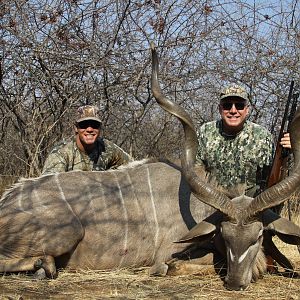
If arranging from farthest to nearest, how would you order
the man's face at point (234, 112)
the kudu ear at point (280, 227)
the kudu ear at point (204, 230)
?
the man's face at point (234, 112) < the kudu ear at point (204, 230) < the kudu ear at point (280, 227)

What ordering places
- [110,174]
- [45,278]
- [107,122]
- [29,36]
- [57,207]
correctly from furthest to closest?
1. [107,122]
2. [29,36]
3. [110,174]
4. [57,207]
5. [45,278]

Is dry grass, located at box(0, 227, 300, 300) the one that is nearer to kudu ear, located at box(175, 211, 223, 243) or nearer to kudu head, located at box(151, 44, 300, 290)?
kudu head, located at box(151, 44, 300, 290)

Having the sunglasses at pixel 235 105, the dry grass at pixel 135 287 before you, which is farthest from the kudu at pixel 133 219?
the sunglasses at pixel 235 105

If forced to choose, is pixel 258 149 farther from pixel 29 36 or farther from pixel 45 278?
pixel 29 36

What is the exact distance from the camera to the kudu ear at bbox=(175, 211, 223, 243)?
136 inches

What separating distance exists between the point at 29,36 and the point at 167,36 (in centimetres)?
138

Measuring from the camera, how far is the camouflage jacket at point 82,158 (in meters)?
4.55

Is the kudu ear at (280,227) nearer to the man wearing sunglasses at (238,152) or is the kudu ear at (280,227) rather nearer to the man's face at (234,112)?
the man wearing sunglasses at (238,152)

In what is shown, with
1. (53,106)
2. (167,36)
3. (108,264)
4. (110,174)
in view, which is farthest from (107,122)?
(108,264)

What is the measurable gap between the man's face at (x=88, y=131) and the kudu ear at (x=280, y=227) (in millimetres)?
1729

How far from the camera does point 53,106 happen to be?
574 cm

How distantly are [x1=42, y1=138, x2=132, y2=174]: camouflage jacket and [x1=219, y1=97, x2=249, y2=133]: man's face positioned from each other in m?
1.10

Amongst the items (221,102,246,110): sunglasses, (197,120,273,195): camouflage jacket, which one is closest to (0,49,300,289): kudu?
(197,120,273,195): camouflage jacket

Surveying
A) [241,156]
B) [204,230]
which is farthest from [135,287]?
[241,156]
